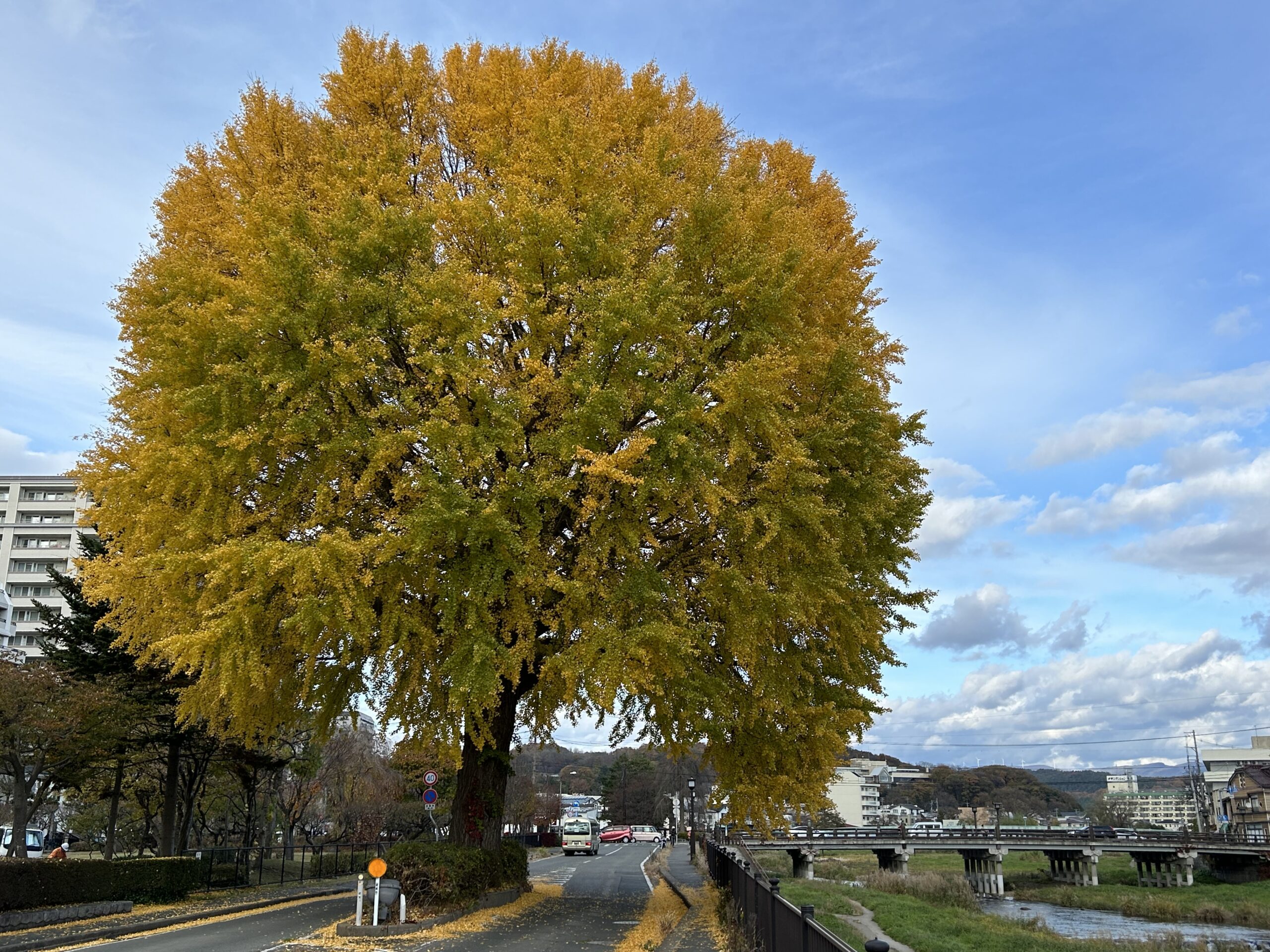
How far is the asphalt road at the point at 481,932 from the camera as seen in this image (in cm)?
1426

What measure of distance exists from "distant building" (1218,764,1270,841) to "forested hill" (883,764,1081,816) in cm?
7529

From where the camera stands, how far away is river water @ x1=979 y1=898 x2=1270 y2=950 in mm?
31719

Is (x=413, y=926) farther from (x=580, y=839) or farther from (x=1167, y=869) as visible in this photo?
(x=1167, y=869)

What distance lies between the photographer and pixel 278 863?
30719 mm

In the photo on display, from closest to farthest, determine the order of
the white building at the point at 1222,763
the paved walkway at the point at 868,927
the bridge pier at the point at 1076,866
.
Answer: the paved walkway at the point at 868,927 → the bridge pier at the point at 1076,866 → the white building at the point at 1222,763

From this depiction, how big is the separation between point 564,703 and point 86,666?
44.9 feet

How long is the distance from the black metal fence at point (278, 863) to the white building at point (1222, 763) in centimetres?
9980

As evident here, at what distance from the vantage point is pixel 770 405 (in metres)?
15.3

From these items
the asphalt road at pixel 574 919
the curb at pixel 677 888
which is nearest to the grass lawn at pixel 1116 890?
the curb at pixel 677 888

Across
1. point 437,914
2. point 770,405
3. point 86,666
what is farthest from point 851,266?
point 86,666

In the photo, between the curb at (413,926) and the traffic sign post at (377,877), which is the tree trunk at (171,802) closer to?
the curb at (413,926)

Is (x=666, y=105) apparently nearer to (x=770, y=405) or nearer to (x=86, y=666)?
(x=770, y=405)

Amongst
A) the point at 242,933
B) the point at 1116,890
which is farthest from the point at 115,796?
the point at 1116,890

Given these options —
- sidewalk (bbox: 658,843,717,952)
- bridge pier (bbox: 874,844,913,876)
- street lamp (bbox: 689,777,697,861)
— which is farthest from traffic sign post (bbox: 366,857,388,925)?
bridge pier (bbox: 874,844,913,876)
